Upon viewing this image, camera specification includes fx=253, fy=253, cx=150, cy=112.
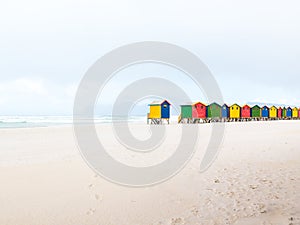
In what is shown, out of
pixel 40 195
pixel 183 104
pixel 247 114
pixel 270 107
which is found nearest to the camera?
pixel 40 195

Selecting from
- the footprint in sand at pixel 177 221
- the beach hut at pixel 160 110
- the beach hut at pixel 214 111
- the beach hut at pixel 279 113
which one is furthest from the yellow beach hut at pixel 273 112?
the footprint in sand at pixel 177 221

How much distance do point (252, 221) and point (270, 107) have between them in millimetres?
54693

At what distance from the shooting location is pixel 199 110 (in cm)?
4131

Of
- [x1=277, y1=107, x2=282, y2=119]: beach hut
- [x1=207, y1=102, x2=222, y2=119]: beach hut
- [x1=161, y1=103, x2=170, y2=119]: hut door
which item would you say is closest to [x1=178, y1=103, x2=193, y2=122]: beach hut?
[x1=207, y1=102, x2=222, y2=119]: beach hut

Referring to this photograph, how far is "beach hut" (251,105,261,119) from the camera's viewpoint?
1975 inches

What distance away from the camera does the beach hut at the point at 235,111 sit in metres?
46.5

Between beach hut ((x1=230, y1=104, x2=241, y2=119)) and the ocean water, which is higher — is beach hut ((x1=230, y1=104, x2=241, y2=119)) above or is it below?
above

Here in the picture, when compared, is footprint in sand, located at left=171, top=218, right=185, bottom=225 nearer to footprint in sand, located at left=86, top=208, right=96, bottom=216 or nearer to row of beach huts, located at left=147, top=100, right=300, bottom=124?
footprint in sand, located at left=86, top=208, right=96, bottom=216

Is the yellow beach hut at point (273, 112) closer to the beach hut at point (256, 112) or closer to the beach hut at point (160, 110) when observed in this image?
the beach hut at point (256, 112)

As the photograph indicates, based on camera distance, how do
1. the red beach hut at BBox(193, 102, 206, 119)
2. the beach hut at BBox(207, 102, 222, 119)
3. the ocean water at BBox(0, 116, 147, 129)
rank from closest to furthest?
the ocean water at BBox(0, 116, 147, 129) < the red beach hut at BBox(193, 102, 206, 119) < the beach hut at BBox(207, 102, 222, 119)

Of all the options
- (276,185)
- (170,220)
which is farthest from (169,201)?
(276,185)

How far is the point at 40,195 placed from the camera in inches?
227

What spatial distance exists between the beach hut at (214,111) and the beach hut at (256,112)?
33.3ft

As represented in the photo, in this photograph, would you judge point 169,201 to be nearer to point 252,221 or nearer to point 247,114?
point 252,221
